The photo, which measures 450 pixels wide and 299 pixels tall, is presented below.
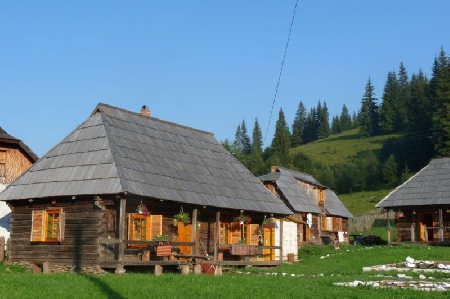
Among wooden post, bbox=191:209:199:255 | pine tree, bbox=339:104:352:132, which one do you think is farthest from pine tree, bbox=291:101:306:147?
wooden post, bbox=191:209:199:255

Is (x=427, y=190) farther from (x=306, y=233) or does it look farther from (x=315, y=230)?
(x=315, y=230)

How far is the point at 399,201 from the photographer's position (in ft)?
123

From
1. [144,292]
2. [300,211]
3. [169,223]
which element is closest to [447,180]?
[300,211]

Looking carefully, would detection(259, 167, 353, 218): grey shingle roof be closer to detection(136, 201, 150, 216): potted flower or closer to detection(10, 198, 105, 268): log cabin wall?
detection(136, 201, 150, 216): potted flower

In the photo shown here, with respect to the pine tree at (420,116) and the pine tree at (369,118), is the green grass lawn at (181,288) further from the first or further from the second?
the pine tree at (369,118)

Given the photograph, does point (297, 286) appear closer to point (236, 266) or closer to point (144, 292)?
point (144, 292)

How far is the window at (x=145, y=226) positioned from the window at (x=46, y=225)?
2.57 m

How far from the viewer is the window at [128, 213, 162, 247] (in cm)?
2186

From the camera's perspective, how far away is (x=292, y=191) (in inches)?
1610

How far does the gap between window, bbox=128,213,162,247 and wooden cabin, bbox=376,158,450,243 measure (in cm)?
1875

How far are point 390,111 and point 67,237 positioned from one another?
9931 centimetres

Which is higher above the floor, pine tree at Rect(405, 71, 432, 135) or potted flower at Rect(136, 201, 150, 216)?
pine tree at Rect(405, 71, 432, 135)

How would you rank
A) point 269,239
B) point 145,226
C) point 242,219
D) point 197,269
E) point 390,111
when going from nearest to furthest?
point 197,269 → point 145,226 → point 242,219 → point 269,239 → point 390,111

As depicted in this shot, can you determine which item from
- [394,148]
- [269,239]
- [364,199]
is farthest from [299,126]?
[269,239]
